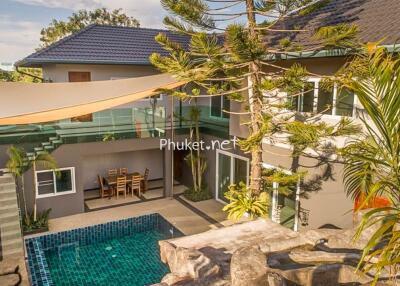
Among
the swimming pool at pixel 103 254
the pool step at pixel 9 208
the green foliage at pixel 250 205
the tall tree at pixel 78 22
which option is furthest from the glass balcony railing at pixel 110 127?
the tall tree at pixel 78 22

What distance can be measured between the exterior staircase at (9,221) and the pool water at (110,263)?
106 cm

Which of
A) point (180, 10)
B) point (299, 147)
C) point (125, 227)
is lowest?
point (125, 227)

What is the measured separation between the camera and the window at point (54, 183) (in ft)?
46.9

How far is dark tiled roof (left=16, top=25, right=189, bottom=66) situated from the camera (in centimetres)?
1472

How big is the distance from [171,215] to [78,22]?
29.4 m

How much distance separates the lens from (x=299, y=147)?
10320mm

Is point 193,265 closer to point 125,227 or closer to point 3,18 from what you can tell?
point 125,227

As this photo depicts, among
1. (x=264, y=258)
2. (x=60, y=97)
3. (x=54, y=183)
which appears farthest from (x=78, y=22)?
(x=264, y=258)

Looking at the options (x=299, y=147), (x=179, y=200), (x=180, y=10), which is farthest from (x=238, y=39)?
(x=179, y=200)

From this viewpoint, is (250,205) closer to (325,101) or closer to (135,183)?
(325,101)

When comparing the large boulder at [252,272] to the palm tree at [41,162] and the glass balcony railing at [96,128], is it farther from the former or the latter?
the glass balcony railing at [96,128]

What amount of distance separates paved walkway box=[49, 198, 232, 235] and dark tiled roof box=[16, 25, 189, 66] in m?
6.44

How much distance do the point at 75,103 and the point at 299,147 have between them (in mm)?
6335

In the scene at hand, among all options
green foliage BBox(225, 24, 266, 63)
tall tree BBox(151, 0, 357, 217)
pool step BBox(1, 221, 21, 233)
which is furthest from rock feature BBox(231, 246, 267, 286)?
pool step BBox(1, 221, 21, 233)
